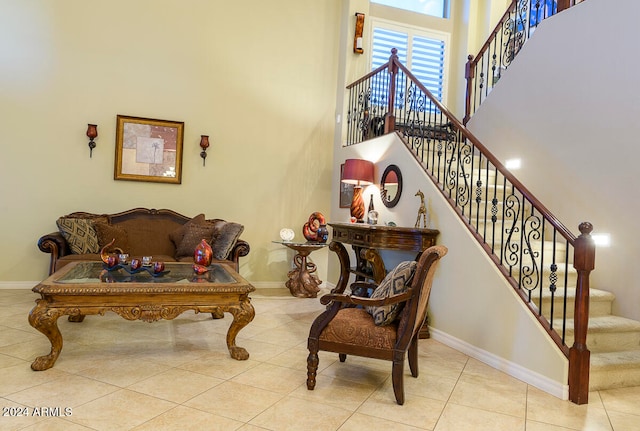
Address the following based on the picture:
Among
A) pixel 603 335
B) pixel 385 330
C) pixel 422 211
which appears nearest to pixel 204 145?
pixel 422 211

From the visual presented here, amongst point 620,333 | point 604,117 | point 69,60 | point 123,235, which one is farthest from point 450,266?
point 69,60

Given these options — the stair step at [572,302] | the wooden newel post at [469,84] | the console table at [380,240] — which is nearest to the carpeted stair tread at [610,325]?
the stair step at [572,302]

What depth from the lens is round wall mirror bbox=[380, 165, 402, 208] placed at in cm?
491

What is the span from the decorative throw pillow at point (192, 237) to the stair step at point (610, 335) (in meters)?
3.99

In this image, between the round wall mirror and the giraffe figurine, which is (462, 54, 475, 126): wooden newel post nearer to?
the round wall mirror

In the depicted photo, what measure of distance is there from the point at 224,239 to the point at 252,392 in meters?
2.87

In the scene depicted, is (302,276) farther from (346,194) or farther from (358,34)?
(358,34)

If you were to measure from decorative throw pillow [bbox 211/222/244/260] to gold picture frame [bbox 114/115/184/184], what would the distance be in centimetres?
110

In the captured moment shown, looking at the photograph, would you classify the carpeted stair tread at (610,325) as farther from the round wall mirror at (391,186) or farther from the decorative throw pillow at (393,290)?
the round wall mirror at (391,186)

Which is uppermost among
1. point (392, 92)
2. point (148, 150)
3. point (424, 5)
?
point (424, 5)

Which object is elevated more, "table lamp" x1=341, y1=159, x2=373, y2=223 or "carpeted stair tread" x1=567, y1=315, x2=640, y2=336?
"table lamp" x1=341, y1=159, x2=373, y2=223

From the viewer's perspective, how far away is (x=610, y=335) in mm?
3301

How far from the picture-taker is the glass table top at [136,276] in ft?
10.4

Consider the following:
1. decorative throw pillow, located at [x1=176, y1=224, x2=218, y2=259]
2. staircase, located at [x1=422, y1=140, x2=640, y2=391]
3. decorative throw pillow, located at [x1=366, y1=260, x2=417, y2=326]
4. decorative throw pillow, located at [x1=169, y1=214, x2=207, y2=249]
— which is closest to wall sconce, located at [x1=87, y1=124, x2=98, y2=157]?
decorative throw pillow, located at [x1=169, y1=214, x2=207, y2=249]
